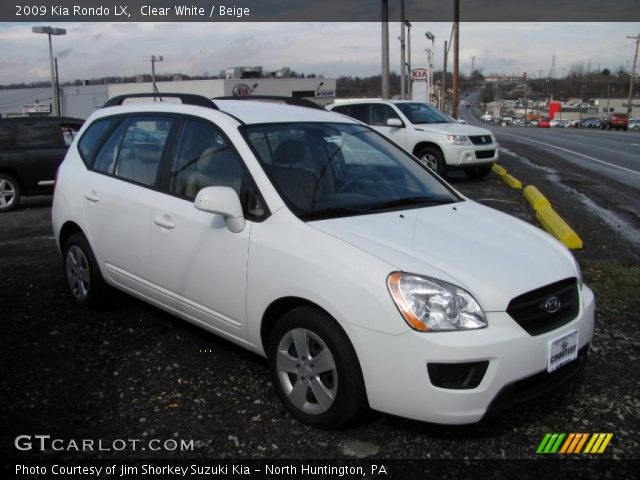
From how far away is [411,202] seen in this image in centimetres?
380

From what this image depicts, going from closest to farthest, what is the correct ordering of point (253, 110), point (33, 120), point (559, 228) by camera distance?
point (253, 110) < point (559, 228) < point (33, 120)

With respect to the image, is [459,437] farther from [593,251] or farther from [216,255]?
[593,251]

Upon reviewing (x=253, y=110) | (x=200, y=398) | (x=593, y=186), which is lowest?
(x=200, y=398)

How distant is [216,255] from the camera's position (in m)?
3.55

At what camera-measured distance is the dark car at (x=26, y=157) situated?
1061 cm

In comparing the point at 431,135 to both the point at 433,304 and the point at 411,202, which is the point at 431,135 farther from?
the point at 433,304

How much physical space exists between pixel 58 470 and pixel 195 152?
204cm

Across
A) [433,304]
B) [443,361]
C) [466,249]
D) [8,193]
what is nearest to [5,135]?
[8,193]

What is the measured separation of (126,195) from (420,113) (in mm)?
10195

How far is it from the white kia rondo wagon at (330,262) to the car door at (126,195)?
1cm

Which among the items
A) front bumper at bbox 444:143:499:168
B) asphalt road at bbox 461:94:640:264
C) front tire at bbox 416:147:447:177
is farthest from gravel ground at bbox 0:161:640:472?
front tire at bbox 416:147:447:177

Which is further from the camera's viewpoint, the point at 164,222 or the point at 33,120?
the point at 33,120

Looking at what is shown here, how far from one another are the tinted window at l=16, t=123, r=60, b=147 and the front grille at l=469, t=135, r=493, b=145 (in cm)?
822

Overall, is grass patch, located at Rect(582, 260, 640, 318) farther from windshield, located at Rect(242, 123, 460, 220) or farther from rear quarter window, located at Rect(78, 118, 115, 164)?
rear quarter window, located at Rect(78, 118, 115, 164)
